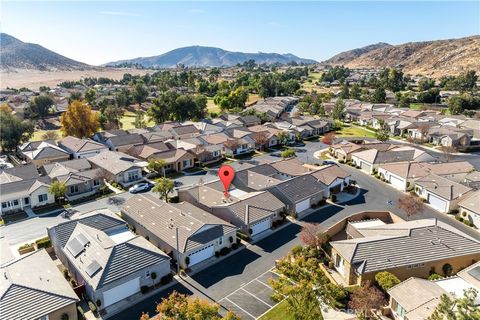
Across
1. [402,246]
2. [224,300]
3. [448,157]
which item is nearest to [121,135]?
[224,300]

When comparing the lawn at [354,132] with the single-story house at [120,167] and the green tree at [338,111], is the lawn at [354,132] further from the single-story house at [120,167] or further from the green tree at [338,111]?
the single-story house at [120,167]

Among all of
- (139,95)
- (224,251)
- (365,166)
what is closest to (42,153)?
(224,251)

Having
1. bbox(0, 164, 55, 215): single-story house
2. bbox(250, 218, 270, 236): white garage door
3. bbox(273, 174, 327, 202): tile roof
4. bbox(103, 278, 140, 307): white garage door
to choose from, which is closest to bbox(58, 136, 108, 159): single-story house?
bbox(0, 164, 55, 215): single-story house

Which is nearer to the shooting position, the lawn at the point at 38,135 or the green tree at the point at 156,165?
the green tree at the point at 156,165

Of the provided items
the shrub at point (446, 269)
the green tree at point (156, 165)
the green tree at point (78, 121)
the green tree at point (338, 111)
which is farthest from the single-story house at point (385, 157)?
the green tree at point (78, 121)

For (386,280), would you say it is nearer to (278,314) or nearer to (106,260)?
(278,314)

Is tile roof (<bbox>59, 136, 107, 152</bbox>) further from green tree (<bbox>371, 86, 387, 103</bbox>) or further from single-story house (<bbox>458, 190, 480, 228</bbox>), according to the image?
green tree (<bbox>371, 86, 387, 103</bbox>)

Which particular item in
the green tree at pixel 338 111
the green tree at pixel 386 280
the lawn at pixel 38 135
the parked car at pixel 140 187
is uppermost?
the green tree at pixel 338 111
